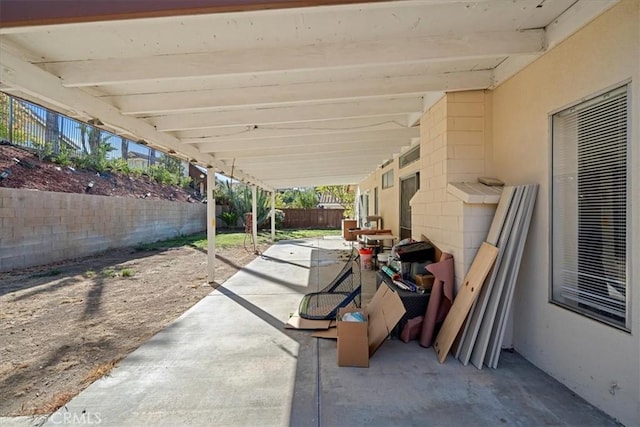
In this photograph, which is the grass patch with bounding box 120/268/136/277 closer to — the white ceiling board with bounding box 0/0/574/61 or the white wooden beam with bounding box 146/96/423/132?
the white wooden beam with bounding box 146/96/423/132

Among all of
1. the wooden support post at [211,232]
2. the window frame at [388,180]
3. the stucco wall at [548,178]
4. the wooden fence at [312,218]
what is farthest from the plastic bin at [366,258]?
the wooden fence at [312,218]

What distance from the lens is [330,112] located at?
13.6 feet

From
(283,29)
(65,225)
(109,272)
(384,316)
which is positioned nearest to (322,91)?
(283,29)

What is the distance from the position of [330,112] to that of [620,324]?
11.7ft

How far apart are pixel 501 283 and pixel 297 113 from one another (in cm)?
317

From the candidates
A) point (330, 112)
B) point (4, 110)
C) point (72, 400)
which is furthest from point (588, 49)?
point (4, 110)

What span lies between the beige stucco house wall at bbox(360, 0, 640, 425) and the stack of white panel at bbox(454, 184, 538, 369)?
136mm


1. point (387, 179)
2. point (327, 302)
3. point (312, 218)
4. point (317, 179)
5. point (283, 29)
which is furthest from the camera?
point (312, 218)

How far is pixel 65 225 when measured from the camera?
27.2ft

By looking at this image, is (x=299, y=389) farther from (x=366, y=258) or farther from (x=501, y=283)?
(x=366, y=258)

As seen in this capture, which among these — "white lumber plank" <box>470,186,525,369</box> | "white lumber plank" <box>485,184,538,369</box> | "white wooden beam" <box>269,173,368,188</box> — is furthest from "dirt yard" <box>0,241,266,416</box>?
"white wooden beam" <box>269,173,368,188</box>

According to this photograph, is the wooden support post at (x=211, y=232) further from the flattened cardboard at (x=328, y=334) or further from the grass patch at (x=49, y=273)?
the grass patch at (x=49, y=273)

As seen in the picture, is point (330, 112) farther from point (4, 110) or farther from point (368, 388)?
point (4, 110)

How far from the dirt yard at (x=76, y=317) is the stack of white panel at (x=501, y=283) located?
361 cm
